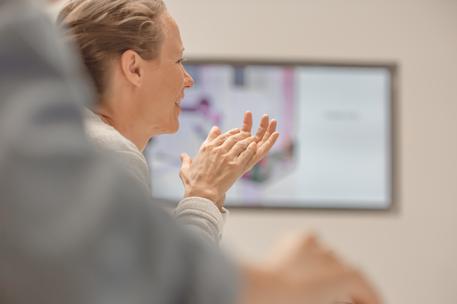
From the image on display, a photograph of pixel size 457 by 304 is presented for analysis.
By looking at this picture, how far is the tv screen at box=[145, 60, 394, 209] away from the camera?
4855mm

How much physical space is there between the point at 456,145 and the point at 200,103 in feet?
4.71

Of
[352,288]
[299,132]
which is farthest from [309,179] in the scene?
[352,288]

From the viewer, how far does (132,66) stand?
1641 millimetres

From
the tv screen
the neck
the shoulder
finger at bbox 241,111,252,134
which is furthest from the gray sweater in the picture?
the tv screen

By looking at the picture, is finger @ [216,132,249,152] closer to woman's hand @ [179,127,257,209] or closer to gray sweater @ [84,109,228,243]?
woman's hand @ [179,127,257,209]

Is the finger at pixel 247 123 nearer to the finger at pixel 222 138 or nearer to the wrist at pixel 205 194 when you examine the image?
the finger at pixel 222 138

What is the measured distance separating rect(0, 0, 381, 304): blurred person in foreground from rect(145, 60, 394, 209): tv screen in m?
4.45

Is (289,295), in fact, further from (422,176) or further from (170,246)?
(422,176)

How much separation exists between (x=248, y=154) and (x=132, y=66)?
0.27 m

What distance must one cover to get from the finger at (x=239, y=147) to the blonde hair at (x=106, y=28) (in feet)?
0.78

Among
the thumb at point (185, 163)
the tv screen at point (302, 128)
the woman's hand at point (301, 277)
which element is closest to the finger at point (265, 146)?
the thumb at point (185, 163)

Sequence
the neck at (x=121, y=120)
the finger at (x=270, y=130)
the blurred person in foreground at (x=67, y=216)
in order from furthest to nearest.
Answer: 1. the finger at (x=270, y=130)
2. the neck at (x=121, y=120)
3. the blurred person in foreground at (x=67, y=216)

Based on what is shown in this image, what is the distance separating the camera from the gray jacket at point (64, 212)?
1.06 ft

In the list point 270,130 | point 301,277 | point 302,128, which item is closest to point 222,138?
point 270,130
